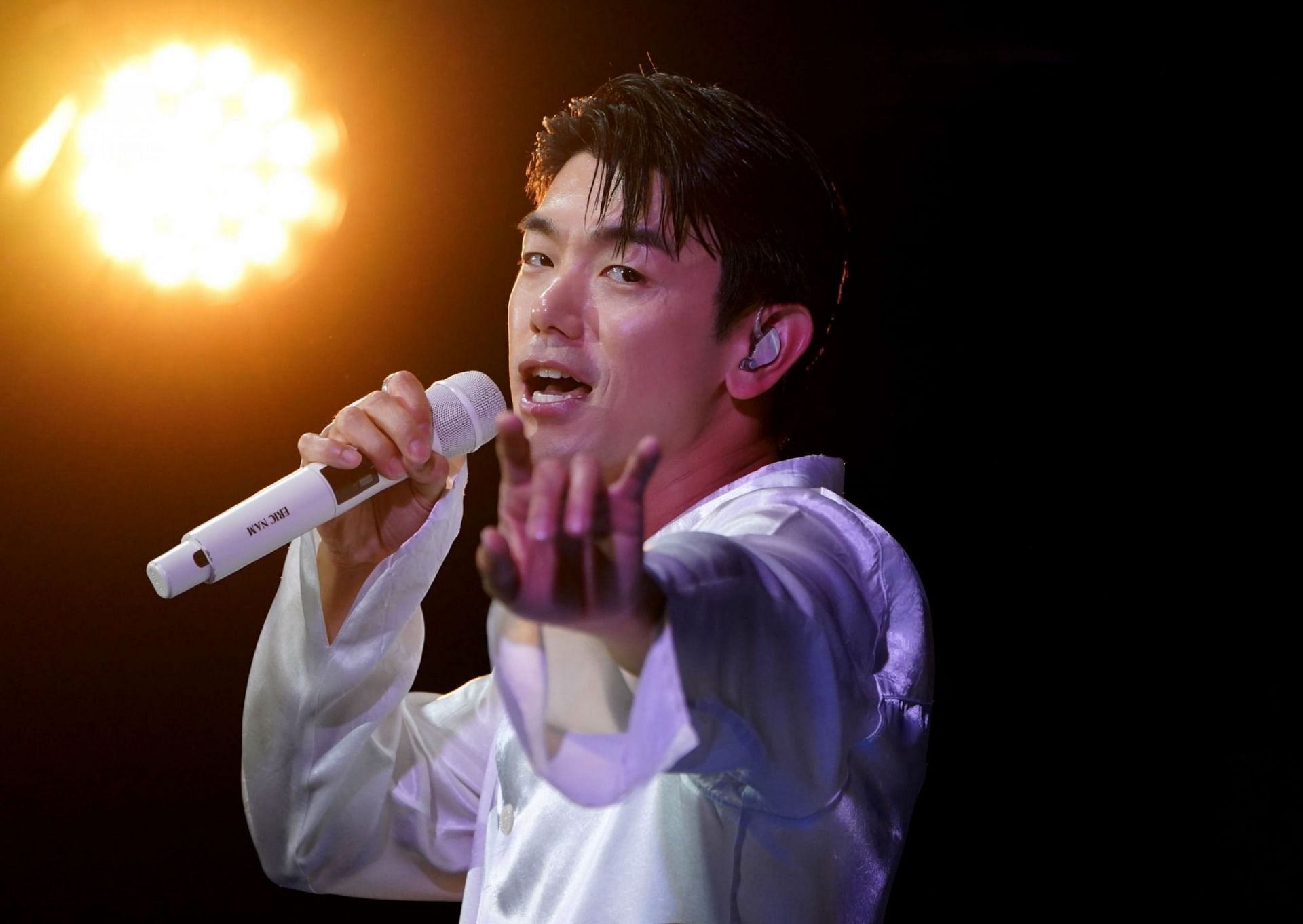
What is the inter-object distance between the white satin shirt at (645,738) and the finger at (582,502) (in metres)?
0.08

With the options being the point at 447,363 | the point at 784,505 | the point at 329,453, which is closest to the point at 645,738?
the point at 784,505

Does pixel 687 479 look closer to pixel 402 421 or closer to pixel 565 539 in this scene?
pixel 402 421

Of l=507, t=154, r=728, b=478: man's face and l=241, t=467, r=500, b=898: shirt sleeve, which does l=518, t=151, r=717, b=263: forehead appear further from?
l=241, t=467, r=500, b=898: shirt sleeve

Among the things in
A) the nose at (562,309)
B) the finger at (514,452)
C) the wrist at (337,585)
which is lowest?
the wrist at (337,585)

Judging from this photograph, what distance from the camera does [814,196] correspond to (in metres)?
1.48

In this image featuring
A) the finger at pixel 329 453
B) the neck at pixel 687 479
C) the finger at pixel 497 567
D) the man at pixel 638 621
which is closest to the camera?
the finger at pixel 497 567

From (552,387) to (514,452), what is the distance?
2.30 feet

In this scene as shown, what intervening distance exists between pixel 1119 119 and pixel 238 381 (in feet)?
4.90

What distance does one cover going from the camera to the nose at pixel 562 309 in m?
1.29

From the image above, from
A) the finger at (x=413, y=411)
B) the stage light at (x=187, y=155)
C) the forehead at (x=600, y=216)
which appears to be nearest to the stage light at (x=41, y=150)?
the stage light at (x=187, y=155)

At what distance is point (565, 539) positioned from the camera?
0.62m

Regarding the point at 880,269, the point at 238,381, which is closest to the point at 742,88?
the point at 880,269

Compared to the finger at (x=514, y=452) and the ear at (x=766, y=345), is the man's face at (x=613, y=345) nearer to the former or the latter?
the ear at (x=766, y=345)

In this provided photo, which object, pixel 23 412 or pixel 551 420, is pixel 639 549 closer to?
pixel 551 420
